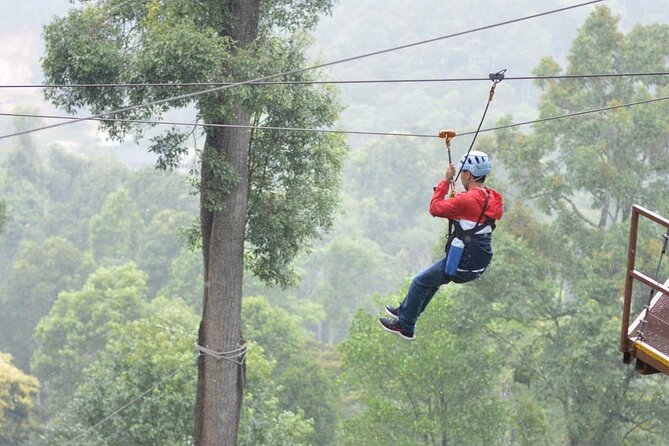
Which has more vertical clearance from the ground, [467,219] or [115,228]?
[467,219]

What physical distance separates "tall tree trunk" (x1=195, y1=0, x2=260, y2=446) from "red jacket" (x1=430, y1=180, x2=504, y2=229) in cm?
332

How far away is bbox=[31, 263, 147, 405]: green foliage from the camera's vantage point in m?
35.9

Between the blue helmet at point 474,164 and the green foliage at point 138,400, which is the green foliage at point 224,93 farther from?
the green foliage at point 138,400

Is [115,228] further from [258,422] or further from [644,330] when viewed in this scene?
[644,330]

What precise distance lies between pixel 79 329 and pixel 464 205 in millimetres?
32088

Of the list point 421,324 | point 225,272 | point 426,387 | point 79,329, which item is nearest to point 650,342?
point 225,272

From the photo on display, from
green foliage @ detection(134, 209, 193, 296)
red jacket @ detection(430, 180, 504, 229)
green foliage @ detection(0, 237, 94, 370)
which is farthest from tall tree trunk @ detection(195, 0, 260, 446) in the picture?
green foliage @ detection(134, 209, 193, 296)

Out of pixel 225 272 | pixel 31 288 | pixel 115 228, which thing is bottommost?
pixel 31 288

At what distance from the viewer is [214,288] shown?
9.75 m

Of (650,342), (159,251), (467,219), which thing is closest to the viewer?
(650,342)

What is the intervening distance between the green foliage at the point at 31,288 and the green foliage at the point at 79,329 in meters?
6.72

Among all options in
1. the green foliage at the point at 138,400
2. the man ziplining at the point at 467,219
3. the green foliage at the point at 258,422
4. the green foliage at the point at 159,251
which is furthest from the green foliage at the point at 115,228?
the man ziplining at the point at 467,219

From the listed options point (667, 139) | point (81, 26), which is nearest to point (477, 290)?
point (667, 139)

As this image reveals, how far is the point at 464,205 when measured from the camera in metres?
6.65
